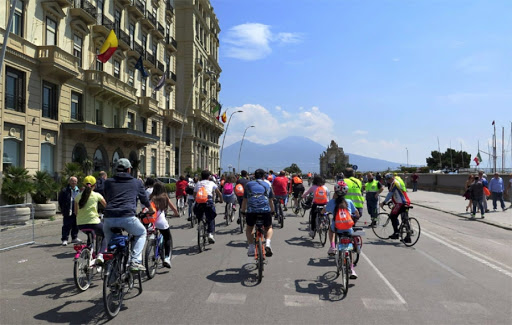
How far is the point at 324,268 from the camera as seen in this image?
7.57m

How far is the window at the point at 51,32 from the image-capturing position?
A: 22.6 m

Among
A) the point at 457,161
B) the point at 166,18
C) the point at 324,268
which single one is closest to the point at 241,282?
the point at 324,268

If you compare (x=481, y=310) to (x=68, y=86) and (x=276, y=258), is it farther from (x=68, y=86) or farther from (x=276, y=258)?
(x=68, y=86)

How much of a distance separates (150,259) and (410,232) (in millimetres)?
6408

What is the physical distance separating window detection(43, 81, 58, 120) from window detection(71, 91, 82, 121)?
2076mm

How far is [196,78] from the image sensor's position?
52219 mm

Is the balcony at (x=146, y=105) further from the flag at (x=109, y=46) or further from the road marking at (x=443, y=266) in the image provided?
the road marking at (x=443, y=266)

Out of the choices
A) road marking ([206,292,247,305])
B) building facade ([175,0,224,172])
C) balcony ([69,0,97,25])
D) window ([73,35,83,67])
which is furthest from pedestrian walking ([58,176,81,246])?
building facade ([175,0,224,172])

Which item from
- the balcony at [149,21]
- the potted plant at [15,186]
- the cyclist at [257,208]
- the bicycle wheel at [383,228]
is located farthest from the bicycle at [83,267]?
the balcony at [149,21]

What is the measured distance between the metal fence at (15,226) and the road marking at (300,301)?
7.72 meters

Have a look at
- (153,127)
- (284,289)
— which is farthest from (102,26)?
(284,289)

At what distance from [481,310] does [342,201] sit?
8.27 ft

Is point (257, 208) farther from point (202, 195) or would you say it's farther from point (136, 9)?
point (136, 9)

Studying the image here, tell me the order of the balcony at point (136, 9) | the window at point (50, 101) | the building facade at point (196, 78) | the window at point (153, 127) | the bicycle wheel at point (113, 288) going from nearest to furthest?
the bicycle wheel at point (113, 288)
the window at point (50, 101)
the balcony at point (136, 9)
the window at point (153, 127)
the building facade at point (196, 78)
